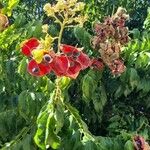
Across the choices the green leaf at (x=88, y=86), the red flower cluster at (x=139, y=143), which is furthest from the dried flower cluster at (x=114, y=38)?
the red flower cluster at (x=139, y=143)

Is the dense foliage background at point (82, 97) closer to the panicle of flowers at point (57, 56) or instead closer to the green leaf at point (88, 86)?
the green leaf at point (88, 86)

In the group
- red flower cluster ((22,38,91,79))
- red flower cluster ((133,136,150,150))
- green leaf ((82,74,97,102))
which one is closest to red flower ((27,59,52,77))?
red flower cluster ((22,38,91,79))

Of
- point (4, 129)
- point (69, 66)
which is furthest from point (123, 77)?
point (69, 66)

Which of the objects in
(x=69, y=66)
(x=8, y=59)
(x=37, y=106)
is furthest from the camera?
(x=8, y=59)

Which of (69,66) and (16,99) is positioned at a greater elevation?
(69,66)

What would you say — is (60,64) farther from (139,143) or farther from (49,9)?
(139,143)

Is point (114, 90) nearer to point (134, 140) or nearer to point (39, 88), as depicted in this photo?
point (39, 88)
